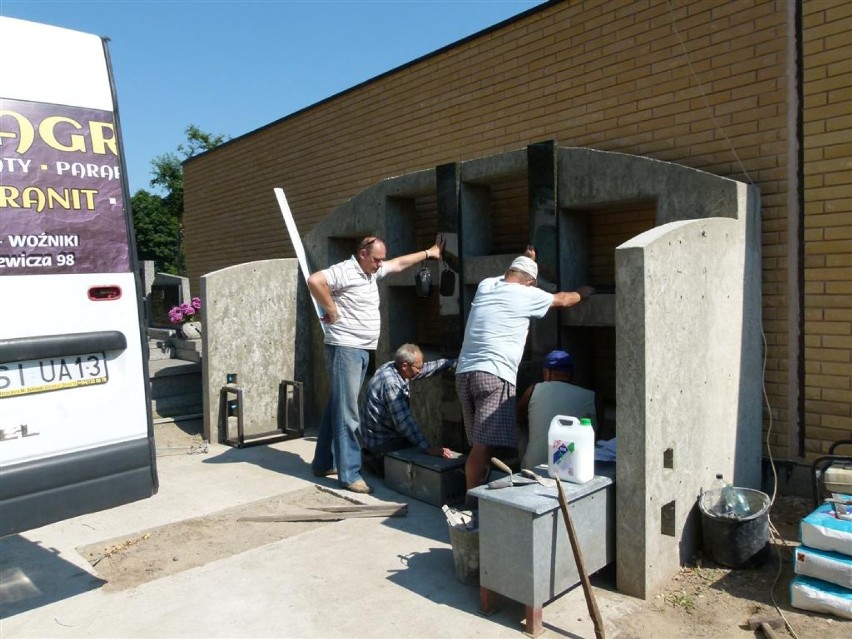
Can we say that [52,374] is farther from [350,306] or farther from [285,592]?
[350,306]

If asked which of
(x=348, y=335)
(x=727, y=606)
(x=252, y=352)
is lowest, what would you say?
(x=727, y=606)

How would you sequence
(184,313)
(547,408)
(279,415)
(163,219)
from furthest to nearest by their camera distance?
(163,219), (184,313), (279,415), (547,408)

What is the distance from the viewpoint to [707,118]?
5.23m

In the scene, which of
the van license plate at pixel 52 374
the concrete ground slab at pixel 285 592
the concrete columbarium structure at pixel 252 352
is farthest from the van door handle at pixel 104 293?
the concrete columbarium structure at pixel 252 352

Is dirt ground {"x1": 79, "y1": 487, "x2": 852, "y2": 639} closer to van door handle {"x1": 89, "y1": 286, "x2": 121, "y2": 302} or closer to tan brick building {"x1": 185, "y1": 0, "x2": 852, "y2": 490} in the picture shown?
tan brick building {"x1": 185, "y1": 0, "x2": 852, "y2": 490}

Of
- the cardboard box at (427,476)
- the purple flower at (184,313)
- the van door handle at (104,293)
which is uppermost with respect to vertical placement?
the van door handle at (104,293)

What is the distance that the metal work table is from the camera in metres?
3.42

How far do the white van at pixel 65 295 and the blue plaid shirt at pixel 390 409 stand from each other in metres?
2.25

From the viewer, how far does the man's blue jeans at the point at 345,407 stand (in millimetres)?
5738

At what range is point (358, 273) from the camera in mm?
5902

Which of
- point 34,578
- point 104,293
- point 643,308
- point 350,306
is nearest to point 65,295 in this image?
point 104,293

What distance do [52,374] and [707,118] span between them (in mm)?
4700

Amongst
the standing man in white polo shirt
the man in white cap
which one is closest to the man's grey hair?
the standing man in white polo shirt

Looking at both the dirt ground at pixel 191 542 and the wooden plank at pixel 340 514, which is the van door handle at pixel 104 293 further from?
the wooden plank at pixel 340 514
